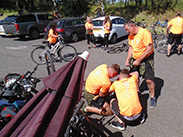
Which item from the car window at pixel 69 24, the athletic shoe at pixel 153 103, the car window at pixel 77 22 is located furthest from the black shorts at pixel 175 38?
the car window at pixel 77 22

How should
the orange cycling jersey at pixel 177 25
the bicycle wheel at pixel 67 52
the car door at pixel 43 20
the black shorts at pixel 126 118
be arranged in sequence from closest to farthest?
the black shorts at pixel 126 118 < the orange cycling jersey at pixel 177 25 < the bicycle wheel at pixel 67 52 < the car door at pixel 43 20

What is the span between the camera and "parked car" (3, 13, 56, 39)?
11883 mm

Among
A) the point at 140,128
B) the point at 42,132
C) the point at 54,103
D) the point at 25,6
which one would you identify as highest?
the point at 25,6

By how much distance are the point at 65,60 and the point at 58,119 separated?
5964mm

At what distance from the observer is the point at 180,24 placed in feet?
20.9

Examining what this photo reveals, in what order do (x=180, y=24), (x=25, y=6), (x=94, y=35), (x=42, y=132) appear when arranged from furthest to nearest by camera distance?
(x=25, y=6) < (x=94, y=35) < (x=180, y=24) < (x=42, y=132)

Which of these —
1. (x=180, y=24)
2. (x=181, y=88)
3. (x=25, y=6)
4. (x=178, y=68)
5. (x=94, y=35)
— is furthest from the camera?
(x=25, y=6)

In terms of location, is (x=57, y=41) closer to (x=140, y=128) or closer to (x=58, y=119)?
(x=140, y=128)

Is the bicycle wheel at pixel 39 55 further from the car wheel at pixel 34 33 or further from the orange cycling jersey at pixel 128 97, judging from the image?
the car wheel at pixel 34 33

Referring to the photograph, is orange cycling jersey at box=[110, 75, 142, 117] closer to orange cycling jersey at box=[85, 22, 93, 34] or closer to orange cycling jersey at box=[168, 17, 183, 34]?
orange cycling jersey at box=[168, 17, 183, 34]

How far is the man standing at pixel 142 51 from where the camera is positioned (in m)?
3.55

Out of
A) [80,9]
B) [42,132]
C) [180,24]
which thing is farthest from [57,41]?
[80,9]

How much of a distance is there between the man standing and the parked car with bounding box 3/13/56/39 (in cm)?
1075

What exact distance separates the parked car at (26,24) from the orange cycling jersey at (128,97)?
11283mm
